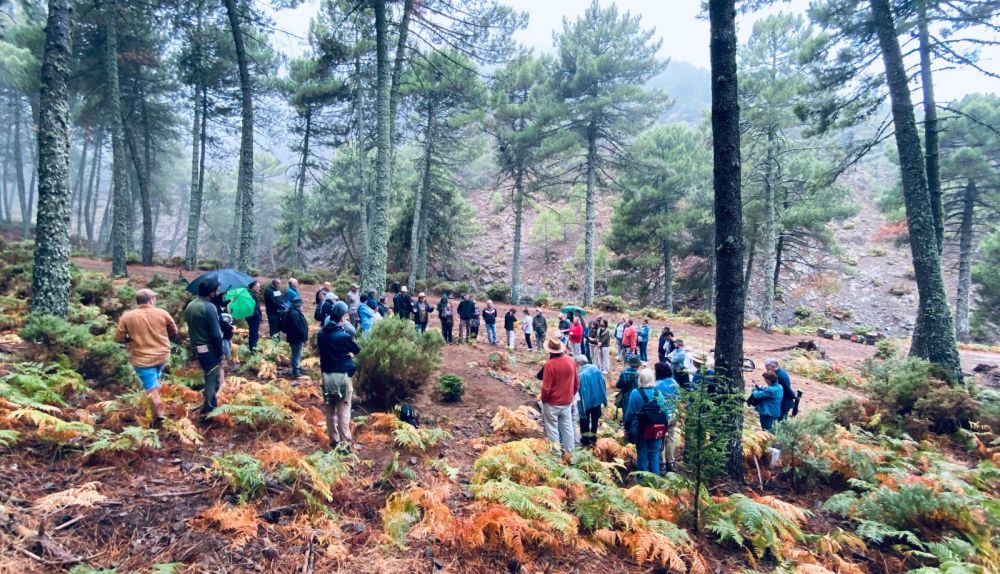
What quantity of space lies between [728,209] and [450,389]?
547cm

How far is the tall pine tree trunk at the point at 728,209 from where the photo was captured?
5922 mm

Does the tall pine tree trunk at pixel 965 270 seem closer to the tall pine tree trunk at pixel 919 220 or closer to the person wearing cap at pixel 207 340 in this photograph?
the tall pine tree trunk at pixel 919 220

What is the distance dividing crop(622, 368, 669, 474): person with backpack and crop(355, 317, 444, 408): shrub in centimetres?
367

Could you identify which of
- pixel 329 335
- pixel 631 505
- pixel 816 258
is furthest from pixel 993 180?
pixel 329 335

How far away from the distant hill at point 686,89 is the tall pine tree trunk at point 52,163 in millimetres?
83975

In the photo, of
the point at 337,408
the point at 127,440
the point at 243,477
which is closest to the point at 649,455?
the point at 337,408

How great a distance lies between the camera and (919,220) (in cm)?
1002

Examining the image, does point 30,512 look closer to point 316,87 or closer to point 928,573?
point 928,573

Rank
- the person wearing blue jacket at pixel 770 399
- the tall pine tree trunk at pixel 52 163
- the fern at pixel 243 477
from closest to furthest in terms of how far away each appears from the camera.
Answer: the fern at pixel 243 477 → the tall pine tree trunk at pixel 52 163 → the person wearing blue jacket at pixel 770 399

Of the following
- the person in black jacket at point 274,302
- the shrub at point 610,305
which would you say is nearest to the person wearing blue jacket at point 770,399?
the person in black jacket at point 274,302

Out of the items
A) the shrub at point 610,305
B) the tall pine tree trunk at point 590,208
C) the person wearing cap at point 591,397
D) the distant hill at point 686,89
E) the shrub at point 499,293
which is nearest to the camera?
the person wearing cap at point 591,397

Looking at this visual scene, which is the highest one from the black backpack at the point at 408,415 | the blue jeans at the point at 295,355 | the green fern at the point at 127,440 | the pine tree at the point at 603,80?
the pine tree at the point at 603,80

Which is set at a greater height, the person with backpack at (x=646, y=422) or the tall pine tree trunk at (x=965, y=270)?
the tall pine tree trunk at (x=965, y=270)

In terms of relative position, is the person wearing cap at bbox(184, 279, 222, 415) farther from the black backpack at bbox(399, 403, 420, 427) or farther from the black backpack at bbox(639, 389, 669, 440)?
the black backpack at bbox(639, 389, 669, 440)
